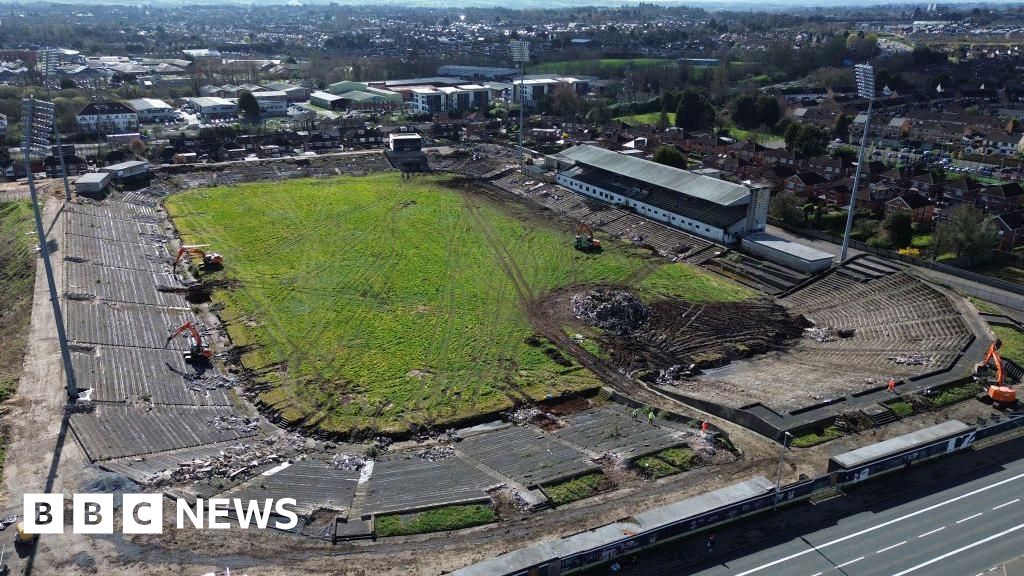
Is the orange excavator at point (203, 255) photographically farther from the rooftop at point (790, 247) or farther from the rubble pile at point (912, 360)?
the rubble pile at point (912, 360)

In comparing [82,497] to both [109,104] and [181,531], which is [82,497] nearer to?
[181,531]

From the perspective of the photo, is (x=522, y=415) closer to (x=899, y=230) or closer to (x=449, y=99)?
(x=899, y=230)

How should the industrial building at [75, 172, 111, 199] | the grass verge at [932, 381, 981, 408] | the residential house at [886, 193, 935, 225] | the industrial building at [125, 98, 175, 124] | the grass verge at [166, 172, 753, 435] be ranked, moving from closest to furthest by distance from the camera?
the grass verge at [932, 381, 981, 408] → the grass verge at [166, 172, 753, 435] → the residential house at [886, 193, 935, 225] → the industrial building at [75, 172, 111, 199] → the industrial building at [125, 98, 175, 124]

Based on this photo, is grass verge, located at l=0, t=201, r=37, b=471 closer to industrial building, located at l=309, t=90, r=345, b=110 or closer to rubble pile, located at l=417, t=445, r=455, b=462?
rubble pile, located at l=417, t=445, r=455, b=462

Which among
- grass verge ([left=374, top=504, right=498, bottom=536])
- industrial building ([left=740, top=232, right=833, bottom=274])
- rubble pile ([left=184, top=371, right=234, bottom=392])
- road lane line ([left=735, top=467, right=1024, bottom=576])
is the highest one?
industrial building ([left=740, top=232, right=833, bottom=274])

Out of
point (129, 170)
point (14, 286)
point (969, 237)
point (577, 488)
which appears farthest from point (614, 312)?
point (129, 170)

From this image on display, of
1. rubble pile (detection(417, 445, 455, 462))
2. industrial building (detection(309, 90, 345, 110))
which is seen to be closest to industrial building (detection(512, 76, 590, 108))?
industrial building (detection(309, 90, 345, 110))

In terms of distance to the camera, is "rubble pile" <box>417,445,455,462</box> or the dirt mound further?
the dirt mound
